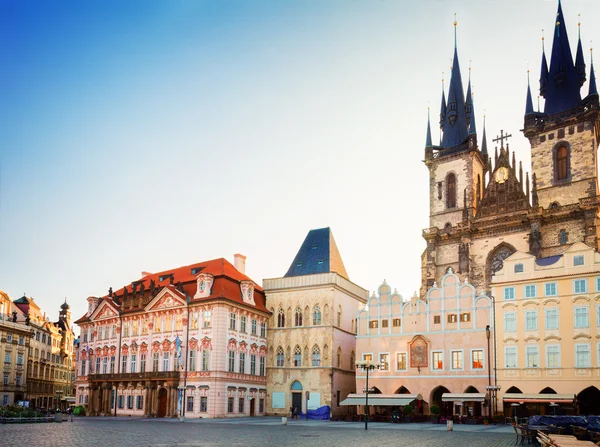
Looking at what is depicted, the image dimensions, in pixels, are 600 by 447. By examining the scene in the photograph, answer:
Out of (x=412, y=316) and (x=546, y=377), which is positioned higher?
(x=412, y=316)

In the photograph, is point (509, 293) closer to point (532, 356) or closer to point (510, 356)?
point (510, 356)

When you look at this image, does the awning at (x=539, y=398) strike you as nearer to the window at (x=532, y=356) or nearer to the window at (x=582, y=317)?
the window at (x=532, y=356)

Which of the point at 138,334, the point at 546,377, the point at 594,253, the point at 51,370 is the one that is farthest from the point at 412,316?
the point at 51,370

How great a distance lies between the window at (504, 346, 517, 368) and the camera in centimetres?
4934

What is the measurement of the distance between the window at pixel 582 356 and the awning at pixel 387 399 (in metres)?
13.3

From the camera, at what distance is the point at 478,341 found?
169ft

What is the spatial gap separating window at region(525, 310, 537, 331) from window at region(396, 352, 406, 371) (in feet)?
36.9

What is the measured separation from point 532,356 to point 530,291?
516 centimetres

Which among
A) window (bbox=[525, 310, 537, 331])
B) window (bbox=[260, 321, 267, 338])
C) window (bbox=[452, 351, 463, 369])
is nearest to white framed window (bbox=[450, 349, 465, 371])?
window (bbox=[452, 351, 463, 369])

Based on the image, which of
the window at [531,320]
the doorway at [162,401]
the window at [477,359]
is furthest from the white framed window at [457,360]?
the doorway at [162,401]

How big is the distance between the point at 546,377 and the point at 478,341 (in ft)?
19.6

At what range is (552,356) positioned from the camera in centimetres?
4775

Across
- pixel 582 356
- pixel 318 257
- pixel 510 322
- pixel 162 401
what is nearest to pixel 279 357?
pixel 318 257

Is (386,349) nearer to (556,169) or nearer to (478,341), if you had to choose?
(478,341)
